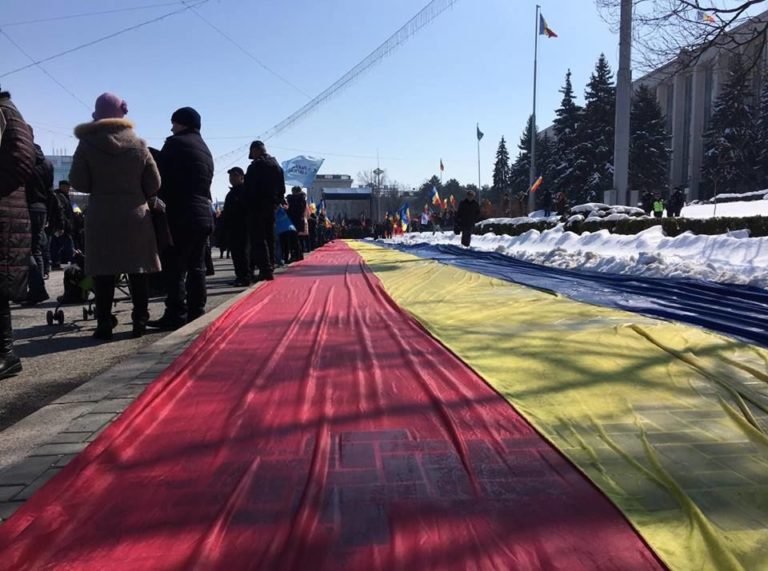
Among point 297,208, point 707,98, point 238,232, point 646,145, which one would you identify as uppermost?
point 707,98

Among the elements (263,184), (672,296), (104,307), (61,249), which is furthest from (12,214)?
(61,249)

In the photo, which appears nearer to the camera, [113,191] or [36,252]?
[113,191]

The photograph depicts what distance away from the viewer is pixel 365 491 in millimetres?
2225

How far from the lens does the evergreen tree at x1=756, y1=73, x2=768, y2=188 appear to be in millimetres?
57031

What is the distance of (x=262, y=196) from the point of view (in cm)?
885

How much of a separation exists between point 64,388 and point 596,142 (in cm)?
5970

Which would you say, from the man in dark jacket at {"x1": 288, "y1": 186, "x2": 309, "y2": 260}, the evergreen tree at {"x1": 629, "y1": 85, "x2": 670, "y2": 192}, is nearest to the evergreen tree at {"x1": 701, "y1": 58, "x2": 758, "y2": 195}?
the evergreen tree at {"x1": 629, "y1": 85, "x2": 670, "y2": 192}

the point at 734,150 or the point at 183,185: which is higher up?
the point at 734,150

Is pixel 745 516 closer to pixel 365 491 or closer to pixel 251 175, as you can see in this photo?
pixel 365 491

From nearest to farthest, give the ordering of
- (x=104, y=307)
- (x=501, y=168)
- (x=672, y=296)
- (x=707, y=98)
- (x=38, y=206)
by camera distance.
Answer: (x=104, y=307), (x=672, y=296), (x=38, y=206), (x=707, y=98), (x=501, y=168)

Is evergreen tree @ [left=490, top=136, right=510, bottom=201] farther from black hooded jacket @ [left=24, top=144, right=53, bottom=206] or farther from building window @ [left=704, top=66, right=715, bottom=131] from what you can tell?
black hooded jacket @ [left=24, top=144, right=53, bottom=206]

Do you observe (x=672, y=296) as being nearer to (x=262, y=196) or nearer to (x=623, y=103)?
(x=262, y=196)

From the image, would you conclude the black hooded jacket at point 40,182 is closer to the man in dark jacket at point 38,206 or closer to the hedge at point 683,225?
the man in dark jacket at point 38,206

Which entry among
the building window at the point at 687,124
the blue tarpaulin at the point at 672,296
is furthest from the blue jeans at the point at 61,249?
the building window at the point at 687,124
